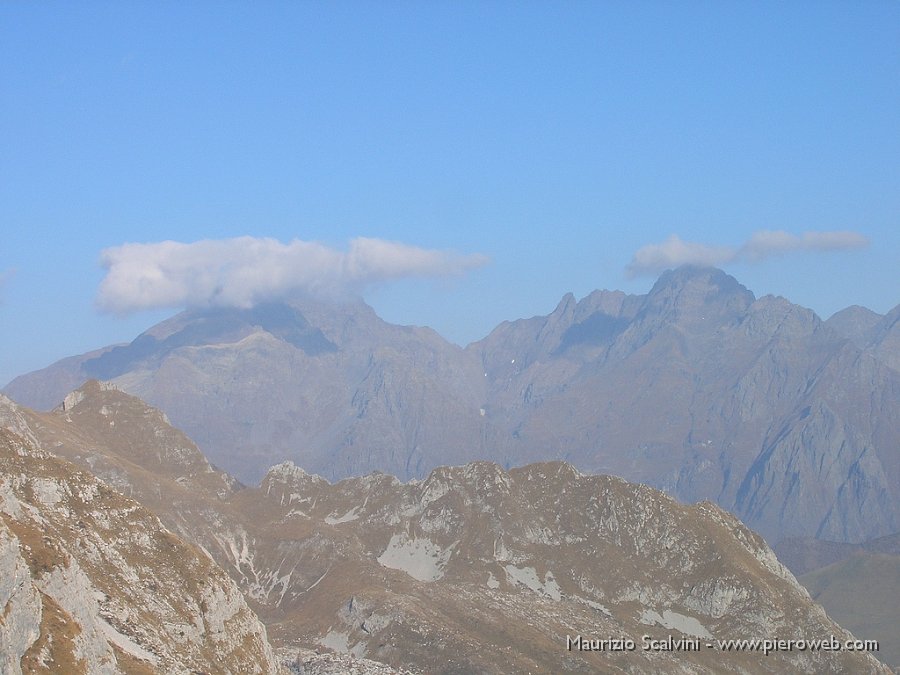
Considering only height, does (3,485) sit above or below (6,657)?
above

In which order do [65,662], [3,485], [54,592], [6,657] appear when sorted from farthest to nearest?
1. [3,485]
2. [54,592]
3. [65,662]
4. [6,657]

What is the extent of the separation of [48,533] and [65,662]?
42184mm

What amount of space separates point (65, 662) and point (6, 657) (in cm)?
1448

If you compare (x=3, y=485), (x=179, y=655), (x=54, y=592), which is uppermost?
(x=3, y=485)

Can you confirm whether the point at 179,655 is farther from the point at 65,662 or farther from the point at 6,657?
the point at 6,657

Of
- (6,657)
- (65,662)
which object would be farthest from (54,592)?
(6,657)

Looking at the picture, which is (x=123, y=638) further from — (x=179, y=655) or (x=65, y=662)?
(x=65, y=662)

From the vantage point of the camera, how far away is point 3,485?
18625 cm

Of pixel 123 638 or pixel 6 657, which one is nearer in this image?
pixel 6 657

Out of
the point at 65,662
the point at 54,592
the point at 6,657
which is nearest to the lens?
the point at 6,657

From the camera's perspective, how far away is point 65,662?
148 metres

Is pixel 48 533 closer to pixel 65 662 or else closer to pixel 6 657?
pixel 65 662

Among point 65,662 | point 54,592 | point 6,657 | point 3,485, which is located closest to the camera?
point 6,657

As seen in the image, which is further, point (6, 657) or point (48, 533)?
point (48, 533)
